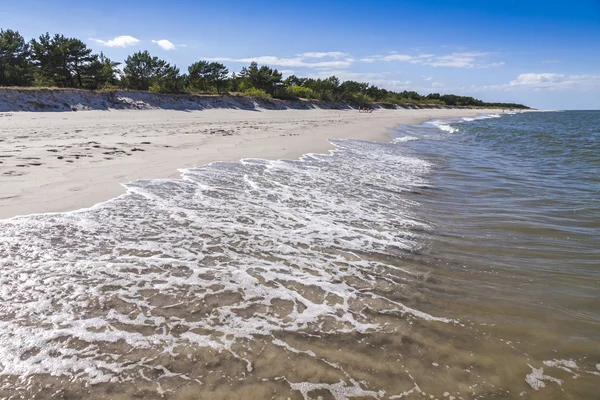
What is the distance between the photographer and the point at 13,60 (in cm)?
3069

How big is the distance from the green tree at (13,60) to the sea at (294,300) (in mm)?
31641

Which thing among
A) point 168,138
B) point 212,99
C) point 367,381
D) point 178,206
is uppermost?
point 212,99

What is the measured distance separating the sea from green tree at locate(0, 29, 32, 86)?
3164cm

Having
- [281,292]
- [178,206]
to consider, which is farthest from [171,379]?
[178,206]

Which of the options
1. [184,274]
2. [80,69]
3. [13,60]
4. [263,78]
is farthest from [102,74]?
[184,274]

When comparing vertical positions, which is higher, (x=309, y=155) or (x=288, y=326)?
(x=309, y=155)

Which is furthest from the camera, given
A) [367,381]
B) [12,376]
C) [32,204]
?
[32,204]

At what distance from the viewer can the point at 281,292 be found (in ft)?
10.6

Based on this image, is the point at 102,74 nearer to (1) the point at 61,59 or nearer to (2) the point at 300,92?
(1) the point at 61,59

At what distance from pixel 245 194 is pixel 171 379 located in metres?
4.34

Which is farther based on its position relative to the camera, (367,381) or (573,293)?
(573,293)

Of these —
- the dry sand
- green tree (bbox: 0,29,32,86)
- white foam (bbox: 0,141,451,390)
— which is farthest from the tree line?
white foam (bbox: 0,141,451,390)

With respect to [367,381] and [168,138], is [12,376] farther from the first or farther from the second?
[168,138]

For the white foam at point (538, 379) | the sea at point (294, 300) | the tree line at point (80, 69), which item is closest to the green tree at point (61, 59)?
the tree line at point (80, 69)
